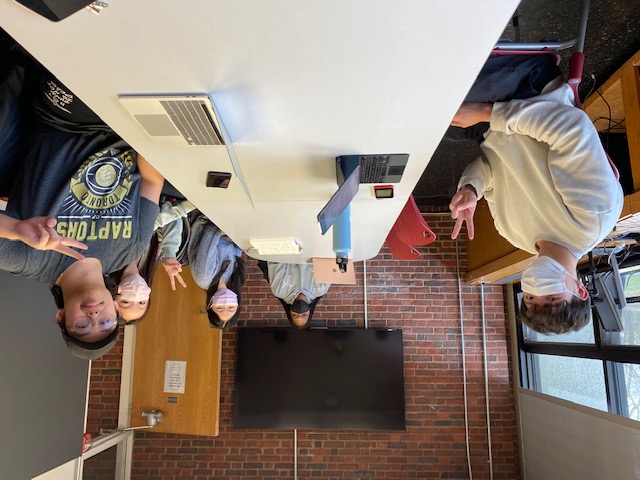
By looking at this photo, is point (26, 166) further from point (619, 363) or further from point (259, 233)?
point (619, 363)

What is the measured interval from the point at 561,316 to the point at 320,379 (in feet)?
9.47

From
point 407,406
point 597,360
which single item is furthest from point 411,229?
point 407,406

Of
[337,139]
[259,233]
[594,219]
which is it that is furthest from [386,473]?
[337,139]

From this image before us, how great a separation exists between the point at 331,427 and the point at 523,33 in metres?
3.50

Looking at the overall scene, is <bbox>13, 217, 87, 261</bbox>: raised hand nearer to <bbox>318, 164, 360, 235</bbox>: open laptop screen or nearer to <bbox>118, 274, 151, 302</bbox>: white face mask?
<bbox>318, 164, 360, 235</bbox>: open laptop screen

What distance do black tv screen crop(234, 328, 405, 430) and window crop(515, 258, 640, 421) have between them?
1255 millimetres

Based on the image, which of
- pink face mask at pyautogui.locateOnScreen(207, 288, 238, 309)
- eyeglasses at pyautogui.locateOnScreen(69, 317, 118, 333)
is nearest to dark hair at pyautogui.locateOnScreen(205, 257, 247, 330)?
pink face mask at pyautogui.locateOnScreen(207, 288, 238, 309)

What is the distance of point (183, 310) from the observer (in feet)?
13.8

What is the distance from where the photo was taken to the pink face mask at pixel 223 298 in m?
2.58

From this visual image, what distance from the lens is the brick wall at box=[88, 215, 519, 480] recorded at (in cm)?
407

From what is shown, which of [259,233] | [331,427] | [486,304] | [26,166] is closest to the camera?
[26,166]

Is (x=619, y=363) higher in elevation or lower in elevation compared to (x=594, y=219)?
lower

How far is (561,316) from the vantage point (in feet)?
5.01

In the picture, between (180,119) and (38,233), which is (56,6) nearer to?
(180,119)
